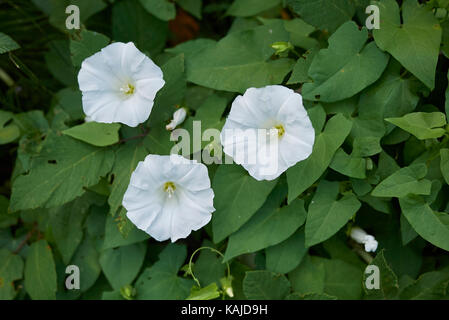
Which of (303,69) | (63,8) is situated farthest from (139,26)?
(303,69)

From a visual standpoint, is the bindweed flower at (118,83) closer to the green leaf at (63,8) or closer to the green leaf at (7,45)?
the green leaf at (7,45)

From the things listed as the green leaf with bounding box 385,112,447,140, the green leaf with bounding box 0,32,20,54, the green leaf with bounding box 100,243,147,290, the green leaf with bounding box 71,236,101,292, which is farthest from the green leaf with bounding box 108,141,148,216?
the green leaf with bounding box 385,112,447,140

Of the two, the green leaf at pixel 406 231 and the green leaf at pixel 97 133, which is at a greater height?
the green leaf at pixel 97 133

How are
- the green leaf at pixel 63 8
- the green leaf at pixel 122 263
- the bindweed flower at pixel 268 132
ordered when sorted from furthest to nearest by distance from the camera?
1. the green leaf at pixel 63 8
2. the green leaf at pixel 122 263
3. the bindweed flower at pixel 268 132

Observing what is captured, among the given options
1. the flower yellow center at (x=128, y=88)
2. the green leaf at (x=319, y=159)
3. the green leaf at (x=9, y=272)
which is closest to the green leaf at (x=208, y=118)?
the flower yellow center at (x=128, y=88)

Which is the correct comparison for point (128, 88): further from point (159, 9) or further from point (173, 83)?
point (159, 9)
